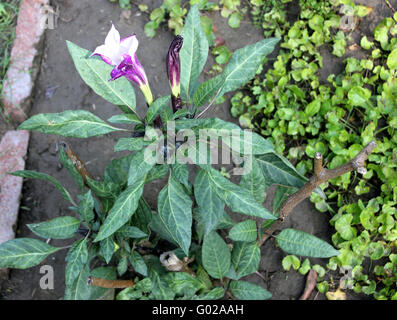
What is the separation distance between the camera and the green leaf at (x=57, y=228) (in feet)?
5.60

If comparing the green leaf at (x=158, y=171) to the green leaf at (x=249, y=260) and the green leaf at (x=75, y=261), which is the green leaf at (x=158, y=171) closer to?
the green leaf at (x=75, y=261)

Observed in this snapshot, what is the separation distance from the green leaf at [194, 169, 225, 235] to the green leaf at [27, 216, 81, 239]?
1.82 feet

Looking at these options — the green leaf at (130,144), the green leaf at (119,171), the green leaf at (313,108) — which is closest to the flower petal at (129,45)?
the green leaf at (130,144)

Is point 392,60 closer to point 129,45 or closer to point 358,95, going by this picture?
point 358,95

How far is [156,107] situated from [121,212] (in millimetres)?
439

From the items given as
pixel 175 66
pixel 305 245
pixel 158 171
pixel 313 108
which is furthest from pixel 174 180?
pixel 313 108

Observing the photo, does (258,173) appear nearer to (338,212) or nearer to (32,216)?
(338,212)

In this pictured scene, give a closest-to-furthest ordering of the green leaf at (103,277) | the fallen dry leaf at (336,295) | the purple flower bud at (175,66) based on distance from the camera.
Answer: the purple flower bud at (175,66)
the green leaf at (103,277)
the fallen dry leaf at (336,295)

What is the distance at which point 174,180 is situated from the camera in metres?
1.66

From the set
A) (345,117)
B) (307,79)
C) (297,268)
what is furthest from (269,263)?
(307,79)

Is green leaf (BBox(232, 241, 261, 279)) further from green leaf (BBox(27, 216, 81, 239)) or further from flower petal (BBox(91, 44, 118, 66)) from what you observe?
flower petal (BBox(91, 44, 118, 66))

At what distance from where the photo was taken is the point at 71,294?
183 cm

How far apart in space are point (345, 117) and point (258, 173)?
1072 millimetres
